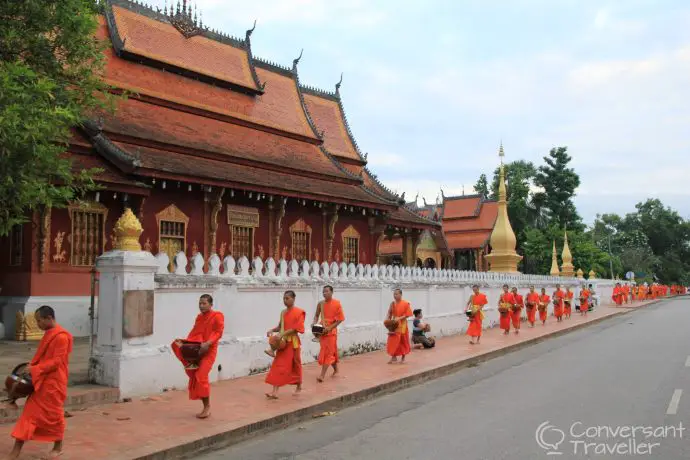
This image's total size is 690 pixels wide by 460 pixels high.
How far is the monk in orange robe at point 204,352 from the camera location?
23.1ft

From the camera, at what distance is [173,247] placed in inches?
638

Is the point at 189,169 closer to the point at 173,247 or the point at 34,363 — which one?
the point at 173,247

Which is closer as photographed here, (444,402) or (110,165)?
(444,402)

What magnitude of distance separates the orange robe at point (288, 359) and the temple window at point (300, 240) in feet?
35.4

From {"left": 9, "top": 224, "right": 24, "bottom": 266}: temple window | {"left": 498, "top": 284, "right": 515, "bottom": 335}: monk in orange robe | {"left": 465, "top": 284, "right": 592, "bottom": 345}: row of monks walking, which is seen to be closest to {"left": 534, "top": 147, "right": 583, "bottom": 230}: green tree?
{"left": 465, "top": 284, "right": 592, "bottom": 345}: row of monks walking

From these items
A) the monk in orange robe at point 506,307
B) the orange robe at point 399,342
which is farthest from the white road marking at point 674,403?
the monk in orange robe at point 506,307

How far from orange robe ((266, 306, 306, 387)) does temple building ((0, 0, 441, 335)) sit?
453 cm

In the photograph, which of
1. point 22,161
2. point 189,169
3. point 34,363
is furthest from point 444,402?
point 189,169

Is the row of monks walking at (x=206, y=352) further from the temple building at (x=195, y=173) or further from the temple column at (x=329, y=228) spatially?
the temple column at (x=329, y=228)

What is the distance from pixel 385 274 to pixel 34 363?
957 cm

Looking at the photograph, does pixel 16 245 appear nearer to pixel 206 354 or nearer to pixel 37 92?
pixel 37 92

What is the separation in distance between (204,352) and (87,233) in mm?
8344

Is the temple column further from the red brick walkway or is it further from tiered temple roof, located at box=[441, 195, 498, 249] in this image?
tiered temple roof, located at box=[441, 195, 498, 249]

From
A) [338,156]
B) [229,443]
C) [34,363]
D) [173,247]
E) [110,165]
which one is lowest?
[229,443]
